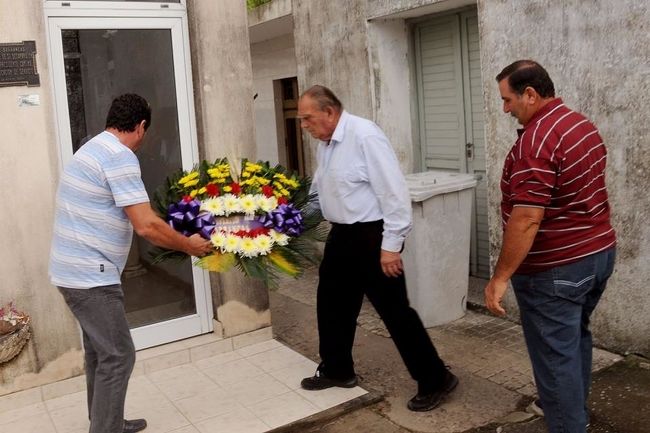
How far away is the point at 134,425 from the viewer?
4340 millimetres

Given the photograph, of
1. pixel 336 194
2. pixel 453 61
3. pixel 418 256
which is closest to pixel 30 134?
pixel 336 194

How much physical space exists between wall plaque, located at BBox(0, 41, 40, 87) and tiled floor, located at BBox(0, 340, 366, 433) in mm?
2131

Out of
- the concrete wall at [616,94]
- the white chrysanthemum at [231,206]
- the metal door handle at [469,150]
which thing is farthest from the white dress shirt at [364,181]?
the metal door handle at [469,150]

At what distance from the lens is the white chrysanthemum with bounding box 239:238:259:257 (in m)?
4.18

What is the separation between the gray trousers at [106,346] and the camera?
3.72 metres

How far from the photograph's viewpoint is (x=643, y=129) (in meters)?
4.72

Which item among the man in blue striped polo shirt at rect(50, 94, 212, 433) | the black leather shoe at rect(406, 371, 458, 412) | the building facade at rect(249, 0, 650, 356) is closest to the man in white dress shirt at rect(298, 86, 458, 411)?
the black leather shoe at rect(406, 371, 458, 412)

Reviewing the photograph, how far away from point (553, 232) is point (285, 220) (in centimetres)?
168

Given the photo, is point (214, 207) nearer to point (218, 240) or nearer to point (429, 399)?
point (218, 240)

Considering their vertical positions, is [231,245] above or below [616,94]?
below

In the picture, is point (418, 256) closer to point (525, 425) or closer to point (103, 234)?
point (525, 425)

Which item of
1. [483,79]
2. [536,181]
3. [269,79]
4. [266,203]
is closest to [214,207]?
[266,203]

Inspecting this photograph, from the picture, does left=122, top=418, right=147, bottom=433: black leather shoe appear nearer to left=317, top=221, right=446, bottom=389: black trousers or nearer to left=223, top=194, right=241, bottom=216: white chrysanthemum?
left=317, top=221, right=446, bottom=389: black trousers

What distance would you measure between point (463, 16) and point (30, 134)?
13.4 feet
